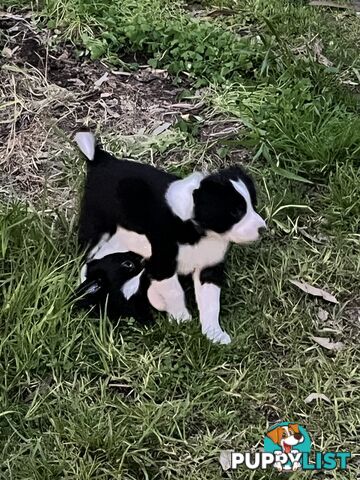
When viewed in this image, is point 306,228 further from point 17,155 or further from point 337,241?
point 17,155

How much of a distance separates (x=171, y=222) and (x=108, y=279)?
0.32 meters

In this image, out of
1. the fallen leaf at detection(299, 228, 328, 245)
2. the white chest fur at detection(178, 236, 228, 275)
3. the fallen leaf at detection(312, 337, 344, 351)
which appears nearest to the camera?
the white chest fur at detection(178, 236, 228, 275)

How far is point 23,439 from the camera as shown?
233cm

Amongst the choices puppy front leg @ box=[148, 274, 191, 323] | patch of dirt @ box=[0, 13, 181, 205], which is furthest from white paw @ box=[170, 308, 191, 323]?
patch of dirt @ box=[0, 13, 181, 205]

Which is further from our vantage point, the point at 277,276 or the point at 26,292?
the point at 277,276

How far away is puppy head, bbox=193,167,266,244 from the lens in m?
2.45

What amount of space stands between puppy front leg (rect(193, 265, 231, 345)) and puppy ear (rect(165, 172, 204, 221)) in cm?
25

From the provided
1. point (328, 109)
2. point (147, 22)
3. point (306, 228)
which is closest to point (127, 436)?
point (306, 228)

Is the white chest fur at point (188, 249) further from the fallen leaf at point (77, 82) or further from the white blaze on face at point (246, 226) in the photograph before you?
the fallen leaf at point (77, 82)

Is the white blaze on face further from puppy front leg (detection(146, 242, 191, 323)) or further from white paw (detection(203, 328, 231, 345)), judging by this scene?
white paw (detection(203, 328, 231, 345))

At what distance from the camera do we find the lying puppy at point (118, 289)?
2627 millimetres

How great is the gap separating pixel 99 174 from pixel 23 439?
96 cm

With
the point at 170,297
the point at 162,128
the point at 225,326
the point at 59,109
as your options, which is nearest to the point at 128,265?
the point at 170,297

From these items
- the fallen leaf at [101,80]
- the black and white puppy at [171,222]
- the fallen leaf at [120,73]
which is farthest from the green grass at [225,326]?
the fallen leaf at [101,80]
